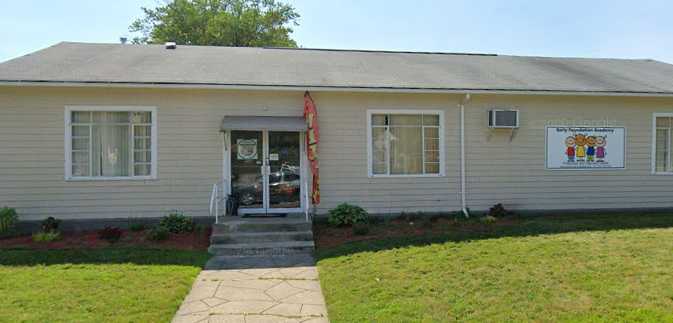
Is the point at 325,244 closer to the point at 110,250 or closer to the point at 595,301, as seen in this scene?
the point at 110,250

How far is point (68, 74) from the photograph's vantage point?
860cm

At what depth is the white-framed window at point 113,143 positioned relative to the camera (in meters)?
8.76

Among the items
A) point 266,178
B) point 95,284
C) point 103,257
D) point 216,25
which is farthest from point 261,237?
point 216,25

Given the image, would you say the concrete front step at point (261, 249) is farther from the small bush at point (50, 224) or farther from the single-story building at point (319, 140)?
the small bush at point (50, 224)

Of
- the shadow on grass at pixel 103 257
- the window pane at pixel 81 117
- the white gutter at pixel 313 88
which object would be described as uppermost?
the white gutter at pixel 313 88

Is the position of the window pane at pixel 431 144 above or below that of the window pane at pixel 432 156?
above

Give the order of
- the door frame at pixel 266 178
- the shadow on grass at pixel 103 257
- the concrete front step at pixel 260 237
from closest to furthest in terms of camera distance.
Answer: the shadow on grass at pixel 103 257 < the concrete front step at pixel 260 237 < the door frame at pixel 266 178

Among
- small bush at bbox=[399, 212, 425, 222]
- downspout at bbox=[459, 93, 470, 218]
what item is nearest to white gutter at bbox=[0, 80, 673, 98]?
downspout at bbox=[459, 93, 470, 218]

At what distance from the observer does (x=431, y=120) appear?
9.70 meters

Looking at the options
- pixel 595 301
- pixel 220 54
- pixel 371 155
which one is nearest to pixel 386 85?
pixel 371 155

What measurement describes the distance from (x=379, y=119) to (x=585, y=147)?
15.4 feet

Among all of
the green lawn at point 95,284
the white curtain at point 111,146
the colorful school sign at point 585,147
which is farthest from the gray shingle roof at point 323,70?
the green lawn at point 95,284

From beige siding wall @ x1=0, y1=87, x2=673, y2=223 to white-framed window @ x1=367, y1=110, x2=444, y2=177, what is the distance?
18 cm

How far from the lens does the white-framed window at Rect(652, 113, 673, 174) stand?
10305 millimetres
